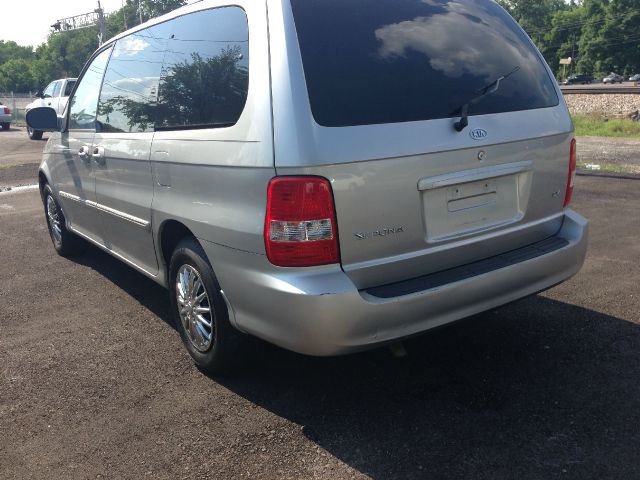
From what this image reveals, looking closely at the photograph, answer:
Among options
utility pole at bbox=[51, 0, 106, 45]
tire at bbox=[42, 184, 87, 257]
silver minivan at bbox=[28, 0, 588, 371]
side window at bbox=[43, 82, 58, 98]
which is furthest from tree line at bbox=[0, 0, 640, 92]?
silver minivan at bbox=[28, 0, 588, 371]

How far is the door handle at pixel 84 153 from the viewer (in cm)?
489

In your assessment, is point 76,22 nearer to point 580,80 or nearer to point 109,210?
point 109,210

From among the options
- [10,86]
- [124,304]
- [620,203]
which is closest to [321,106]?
[124,304]

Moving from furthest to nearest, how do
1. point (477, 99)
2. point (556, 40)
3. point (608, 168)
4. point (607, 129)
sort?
point (556, 40), point (607, 129), point (608, 168), point (477, 99)

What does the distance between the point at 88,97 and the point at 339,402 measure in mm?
3347

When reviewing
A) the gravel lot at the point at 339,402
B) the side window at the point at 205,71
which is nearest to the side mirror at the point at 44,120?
the gravel lot at the point at 339,402

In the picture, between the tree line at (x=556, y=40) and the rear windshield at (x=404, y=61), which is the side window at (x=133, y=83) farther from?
the tree line at (x=556, y=40)

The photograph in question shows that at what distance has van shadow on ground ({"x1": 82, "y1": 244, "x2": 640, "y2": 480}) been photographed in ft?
9.06

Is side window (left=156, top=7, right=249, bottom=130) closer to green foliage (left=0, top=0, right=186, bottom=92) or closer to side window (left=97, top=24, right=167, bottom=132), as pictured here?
side window (left=97, top=24, right=167, bottom=132)

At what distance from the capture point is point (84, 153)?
16.2ft

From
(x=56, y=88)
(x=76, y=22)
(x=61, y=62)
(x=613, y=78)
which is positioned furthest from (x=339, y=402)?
(x=61, y=62)

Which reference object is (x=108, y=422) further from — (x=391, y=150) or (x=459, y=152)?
(x=459, y=152)

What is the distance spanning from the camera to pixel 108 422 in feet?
10.7

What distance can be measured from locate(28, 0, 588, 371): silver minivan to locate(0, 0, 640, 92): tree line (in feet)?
259
